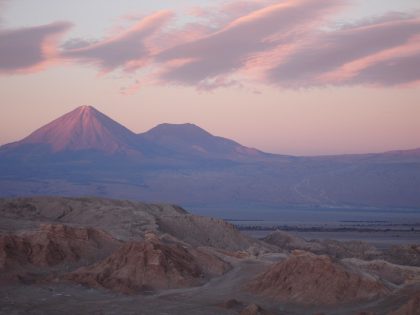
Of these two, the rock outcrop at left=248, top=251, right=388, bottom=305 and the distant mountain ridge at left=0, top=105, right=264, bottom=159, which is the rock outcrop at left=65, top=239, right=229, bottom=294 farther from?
the distant mountain ridge at left=0, top=105, right=264, bottom=159

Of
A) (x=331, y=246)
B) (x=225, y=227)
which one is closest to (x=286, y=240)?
(x=331, y=246)

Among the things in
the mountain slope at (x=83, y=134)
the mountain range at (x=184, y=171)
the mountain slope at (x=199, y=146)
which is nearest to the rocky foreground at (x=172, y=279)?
the mountain range at (x=184, y=171)

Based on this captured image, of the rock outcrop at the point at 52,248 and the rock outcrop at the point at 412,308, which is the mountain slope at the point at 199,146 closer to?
the rock outcrop at the point at 52,248

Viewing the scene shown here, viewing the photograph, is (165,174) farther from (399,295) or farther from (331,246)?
(399,295)

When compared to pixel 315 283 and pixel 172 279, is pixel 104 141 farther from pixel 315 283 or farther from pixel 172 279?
pixel 315 283

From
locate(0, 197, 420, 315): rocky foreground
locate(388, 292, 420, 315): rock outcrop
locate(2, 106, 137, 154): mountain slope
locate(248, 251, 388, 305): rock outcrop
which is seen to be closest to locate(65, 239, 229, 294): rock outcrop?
locate(0, 197, 420, 315): rocky foreground

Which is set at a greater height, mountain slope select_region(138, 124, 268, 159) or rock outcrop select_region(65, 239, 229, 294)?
mountain slope select_region(138, 124, 268, 159)
